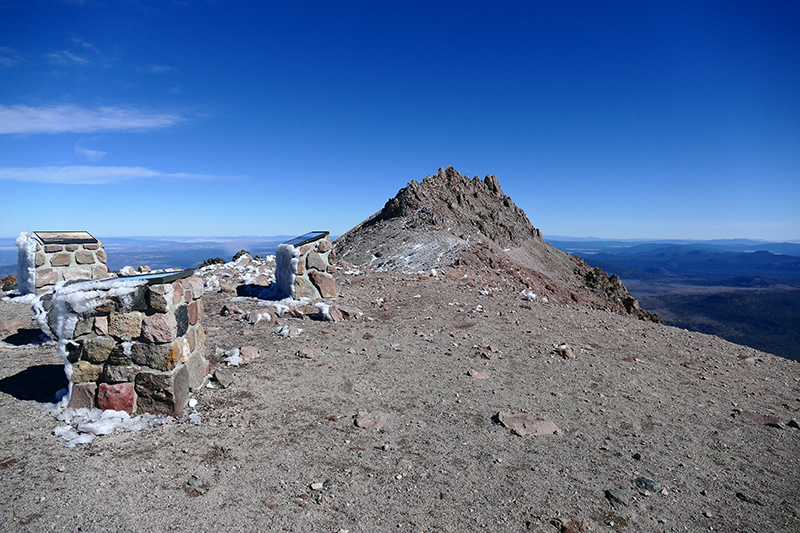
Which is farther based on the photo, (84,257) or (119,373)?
(84,257)

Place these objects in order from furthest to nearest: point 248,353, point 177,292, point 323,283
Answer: point 323,283, point 248,353, point 177,292

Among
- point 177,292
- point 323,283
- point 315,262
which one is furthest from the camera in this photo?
point 323,283

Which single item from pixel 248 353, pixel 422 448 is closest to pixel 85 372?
pixel 248 353

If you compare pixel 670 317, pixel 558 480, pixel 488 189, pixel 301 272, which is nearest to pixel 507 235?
pixel 488 189

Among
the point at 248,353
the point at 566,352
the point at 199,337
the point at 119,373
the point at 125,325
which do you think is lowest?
the point at 566,352

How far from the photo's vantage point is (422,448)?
3.70 meters

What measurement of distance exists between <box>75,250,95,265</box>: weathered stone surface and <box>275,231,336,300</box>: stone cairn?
15.9 ft

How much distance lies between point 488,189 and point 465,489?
23.3 m

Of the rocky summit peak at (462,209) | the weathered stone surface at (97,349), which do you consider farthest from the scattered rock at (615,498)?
the rocky summit peak at (462,209)

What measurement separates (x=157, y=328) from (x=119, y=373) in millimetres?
597

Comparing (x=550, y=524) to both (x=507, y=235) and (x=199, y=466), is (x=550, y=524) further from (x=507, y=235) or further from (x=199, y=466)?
(x=507, y=235)

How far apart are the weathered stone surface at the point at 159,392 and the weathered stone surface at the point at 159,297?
0.66 meters

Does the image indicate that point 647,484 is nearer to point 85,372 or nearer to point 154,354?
point 154,354

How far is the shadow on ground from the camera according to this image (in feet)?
13.9
